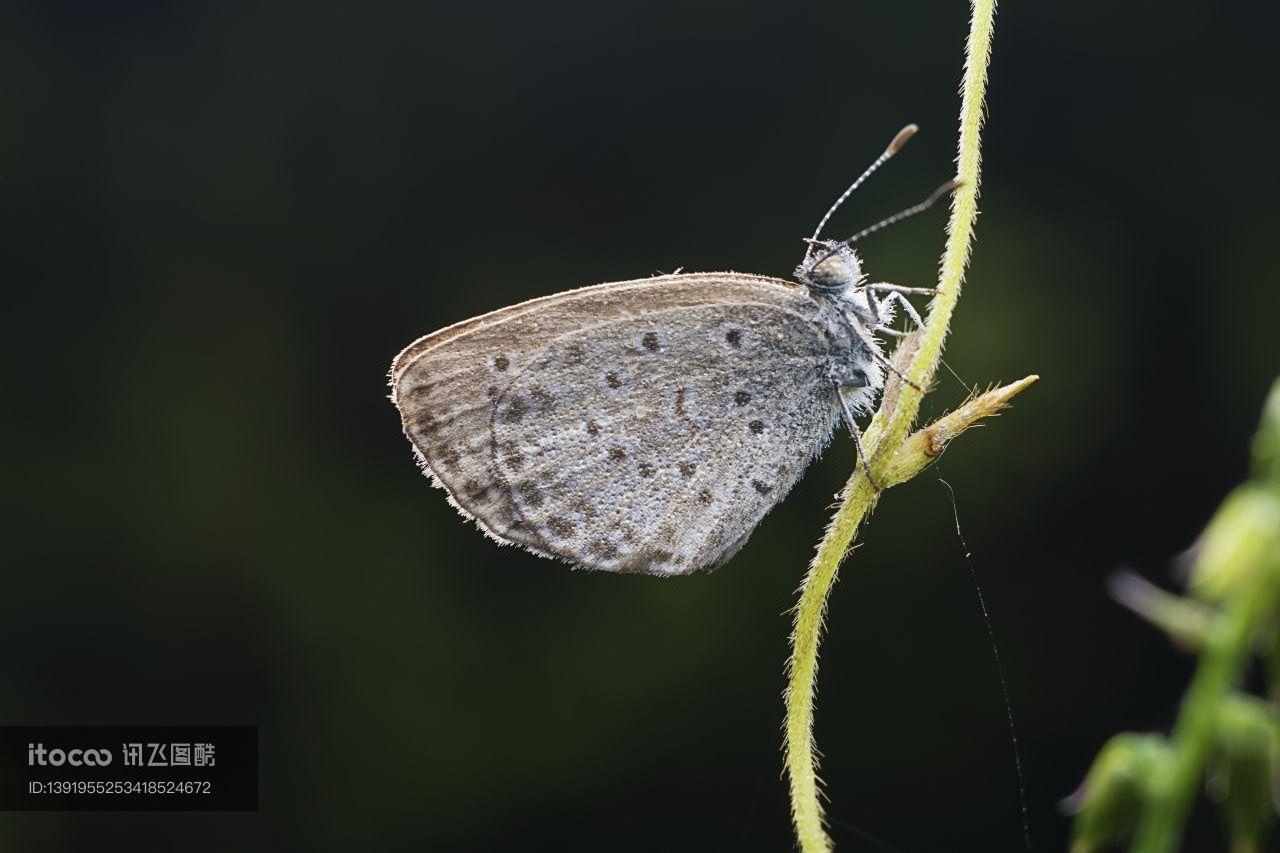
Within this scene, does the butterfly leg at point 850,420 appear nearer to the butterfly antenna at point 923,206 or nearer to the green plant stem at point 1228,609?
the butterfly antenna at point 923,206

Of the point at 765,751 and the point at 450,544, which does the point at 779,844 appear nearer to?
the point at 765,751

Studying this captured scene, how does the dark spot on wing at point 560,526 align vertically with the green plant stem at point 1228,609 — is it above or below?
above

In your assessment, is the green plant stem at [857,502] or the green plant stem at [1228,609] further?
the green plant stem at [857,502]

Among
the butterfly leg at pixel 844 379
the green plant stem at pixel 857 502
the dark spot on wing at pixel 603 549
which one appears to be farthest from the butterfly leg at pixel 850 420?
the dark spot on wing at pixel 603 549

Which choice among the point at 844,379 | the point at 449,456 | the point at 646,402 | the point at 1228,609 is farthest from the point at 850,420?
the point at 1228,609

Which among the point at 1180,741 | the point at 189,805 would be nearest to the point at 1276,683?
the point at 1180,741
